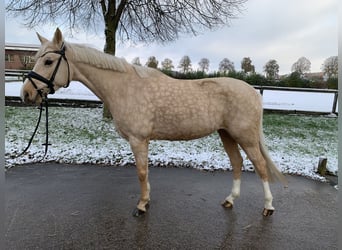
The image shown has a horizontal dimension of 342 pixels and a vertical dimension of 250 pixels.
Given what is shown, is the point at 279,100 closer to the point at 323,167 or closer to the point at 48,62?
the point at 323,167

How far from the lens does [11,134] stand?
534cm

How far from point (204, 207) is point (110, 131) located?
3.72m

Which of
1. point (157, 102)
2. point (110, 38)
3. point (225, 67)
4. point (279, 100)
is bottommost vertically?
point (279, 100)

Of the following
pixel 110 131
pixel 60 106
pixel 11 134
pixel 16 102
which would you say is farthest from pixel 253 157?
pixel 16 102

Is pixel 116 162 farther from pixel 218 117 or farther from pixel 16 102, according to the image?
pixel 16 102

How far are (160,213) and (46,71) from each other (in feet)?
6.24

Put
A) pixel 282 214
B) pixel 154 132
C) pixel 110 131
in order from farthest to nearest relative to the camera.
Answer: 1. pixel 110 131
2. pixel 282 214
3. pixel 154 132

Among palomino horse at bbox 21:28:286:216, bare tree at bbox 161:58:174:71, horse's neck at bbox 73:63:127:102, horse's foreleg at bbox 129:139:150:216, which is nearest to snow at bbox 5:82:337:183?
horse's foreleg at bbox 129:139:150:216

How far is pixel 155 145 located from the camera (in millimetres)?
5199

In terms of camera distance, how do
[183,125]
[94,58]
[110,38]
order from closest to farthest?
[94,58] → [183,125] → [110,38]

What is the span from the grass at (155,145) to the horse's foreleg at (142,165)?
5.40 ft

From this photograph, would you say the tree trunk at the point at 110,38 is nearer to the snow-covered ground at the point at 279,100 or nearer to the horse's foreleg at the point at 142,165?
the snow-covered ground at the point at 279,100

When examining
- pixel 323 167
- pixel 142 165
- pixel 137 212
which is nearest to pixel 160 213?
pixel 137 212

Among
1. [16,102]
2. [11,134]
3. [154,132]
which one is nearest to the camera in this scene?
[154,132]
